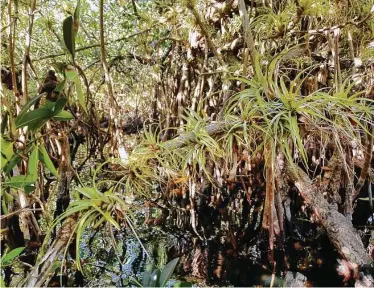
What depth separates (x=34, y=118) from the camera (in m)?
0.57

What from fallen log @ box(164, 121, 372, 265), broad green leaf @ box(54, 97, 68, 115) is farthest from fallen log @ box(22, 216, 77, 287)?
fallen log @ box(164, 121, 372, 265)

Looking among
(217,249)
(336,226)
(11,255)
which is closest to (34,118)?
(11,255)

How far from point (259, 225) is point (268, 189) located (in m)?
0.60

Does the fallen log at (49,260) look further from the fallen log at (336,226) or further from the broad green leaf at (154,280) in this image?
the fallen log at (336,226)

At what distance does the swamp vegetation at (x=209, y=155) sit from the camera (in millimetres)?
812

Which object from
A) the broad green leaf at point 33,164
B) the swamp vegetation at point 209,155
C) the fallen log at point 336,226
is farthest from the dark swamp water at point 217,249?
the broad green leaf at point 33,164

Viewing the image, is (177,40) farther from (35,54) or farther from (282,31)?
(35,54)

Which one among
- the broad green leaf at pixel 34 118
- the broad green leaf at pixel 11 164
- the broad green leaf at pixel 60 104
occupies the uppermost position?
Answer: the broad green leaf at pixel 60 104

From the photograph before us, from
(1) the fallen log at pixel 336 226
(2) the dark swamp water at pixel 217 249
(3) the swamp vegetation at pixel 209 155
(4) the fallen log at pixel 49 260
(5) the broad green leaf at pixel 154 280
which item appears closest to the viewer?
(5) the broad green leaf at pixel 154 280

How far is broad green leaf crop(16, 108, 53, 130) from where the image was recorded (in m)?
0.56

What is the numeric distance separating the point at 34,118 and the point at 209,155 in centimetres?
76

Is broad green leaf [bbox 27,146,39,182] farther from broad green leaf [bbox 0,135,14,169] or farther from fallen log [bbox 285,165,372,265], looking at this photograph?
fallen log [bbox 285,165,372,265]

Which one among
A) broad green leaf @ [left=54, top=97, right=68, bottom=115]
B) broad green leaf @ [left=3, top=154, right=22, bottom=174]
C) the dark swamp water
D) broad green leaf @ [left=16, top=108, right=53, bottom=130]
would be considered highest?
broad green leaf @ [left=54, top=97, right=68, bottom=115]

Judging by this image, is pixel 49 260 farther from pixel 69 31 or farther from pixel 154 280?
pixel 69 31
